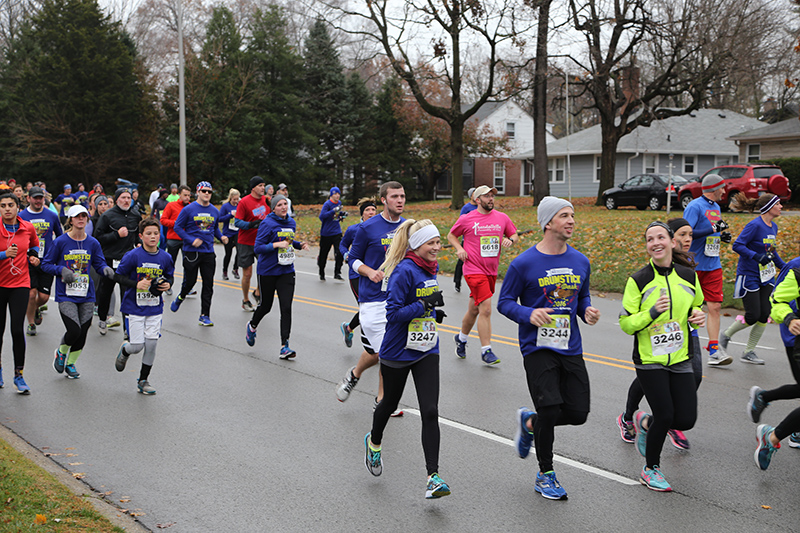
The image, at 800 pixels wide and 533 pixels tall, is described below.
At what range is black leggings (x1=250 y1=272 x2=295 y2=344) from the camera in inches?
373

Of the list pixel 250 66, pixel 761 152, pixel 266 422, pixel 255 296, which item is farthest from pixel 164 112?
pixel 266 422

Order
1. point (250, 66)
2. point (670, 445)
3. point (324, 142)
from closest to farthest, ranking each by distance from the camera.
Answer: point (670, 445)
point (250, 66)
point (324, 142)

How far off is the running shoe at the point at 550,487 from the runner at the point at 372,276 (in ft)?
6.49

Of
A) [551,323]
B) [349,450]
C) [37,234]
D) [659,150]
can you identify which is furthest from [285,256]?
[659,150]

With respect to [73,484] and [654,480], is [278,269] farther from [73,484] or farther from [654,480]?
[654,480]

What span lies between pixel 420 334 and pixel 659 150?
4301 centimetres

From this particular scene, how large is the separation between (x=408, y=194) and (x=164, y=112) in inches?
669

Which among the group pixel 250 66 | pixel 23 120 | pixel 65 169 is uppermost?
pixel 250 66

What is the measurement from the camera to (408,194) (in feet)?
173

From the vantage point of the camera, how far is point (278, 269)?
9.60m

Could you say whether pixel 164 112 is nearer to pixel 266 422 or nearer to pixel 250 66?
pixel 250 66

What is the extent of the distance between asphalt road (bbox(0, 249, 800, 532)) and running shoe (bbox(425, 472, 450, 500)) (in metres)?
0.13

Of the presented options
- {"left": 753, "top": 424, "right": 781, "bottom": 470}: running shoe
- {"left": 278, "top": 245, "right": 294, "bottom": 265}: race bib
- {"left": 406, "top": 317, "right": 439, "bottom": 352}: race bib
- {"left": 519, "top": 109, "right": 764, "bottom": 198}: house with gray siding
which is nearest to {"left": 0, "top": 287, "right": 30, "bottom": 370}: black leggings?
{"left": 278, "top": 245, "right": 294, "bottom": 265}: race bib

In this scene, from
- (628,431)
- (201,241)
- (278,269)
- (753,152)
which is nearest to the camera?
(628,431)
